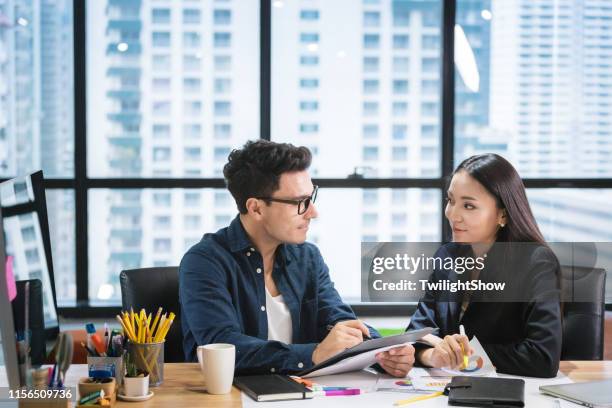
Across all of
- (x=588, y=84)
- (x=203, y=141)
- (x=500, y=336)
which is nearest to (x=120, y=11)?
(x=203, y=141)

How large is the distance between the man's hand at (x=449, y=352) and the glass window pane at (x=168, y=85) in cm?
224

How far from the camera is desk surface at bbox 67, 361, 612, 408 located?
1.78 meters

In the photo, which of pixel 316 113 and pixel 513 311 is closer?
pixel 513 311

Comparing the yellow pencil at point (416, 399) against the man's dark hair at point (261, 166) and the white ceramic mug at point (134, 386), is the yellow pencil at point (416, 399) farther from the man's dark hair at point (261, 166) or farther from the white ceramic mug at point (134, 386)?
the man's dark hair at point (261, 166)

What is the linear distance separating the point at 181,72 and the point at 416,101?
3.87 ft

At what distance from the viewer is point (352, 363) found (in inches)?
78.8

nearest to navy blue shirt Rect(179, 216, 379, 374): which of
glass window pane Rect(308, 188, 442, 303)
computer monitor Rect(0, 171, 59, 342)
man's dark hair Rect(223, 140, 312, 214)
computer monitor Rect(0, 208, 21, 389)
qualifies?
man's dark hair Rect(223, 140, 312, 214)

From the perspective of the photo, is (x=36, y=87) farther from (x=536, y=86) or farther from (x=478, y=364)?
(x=478, y=364)

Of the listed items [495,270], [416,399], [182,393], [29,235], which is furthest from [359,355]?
[29,235]

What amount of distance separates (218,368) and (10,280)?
51 cm

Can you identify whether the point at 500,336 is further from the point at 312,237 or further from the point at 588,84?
the point at 588,84

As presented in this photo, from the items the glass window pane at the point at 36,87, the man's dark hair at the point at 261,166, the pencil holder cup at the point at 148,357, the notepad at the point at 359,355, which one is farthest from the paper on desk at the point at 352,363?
the glass window pane at the point at 36,87

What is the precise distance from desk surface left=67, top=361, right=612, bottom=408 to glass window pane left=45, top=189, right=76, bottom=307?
2125mm

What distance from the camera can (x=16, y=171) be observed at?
161 inches
